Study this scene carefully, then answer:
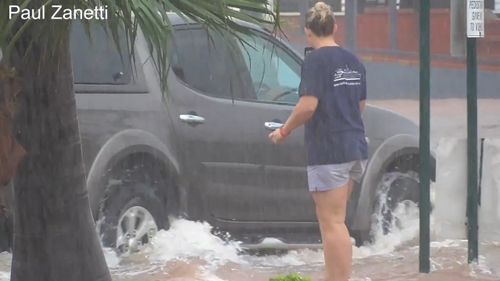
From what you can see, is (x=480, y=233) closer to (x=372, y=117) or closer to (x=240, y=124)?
(x=372, y=117)

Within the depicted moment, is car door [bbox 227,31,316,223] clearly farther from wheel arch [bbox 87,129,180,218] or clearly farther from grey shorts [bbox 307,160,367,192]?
grey shorts [bbox 307,160,367,192]

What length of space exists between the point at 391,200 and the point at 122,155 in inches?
82.1

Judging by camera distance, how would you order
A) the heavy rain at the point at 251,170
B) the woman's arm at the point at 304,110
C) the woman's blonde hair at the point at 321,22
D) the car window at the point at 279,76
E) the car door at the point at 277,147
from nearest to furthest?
1. the woman's arm at the point at 304,110
2. the woman's blonde hair at the point at 321,22
3. the heavy rain at the point at 251,170
4. the car door at the point at 277,147
5. the car window at the point at 279,76

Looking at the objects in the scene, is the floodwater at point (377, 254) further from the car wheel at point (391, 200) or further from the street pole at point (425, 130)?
the street pole at point (425, 130)

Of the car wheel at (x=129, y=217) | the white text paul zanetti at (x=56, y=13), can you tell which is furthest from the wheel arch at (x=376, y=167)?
the white text paul zanetti at (x=56, y=13)

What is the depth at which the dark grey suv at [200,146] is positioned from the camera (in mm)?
7199

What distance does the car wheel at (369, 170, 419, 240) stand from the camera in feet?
26.8

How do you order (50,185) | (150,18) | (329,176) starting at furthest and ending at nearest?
(329,176) → (50,185) → (150,18)

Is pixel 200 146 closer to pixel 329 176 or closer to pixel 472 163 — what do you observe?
pixel 329 176

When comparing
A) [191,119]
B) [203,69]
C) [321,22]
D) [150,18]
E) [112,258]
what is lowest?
[112,258]

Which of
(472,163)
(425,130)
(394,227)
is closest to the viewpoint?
(425,130)

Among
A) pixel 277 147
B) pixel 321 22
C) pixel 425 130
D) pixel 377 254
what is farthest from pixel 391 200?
pixel 321 22

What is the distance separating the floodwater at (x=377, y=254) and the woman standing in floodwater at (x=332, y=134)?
952 millimetres

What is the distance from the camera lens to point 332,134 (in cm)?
622
